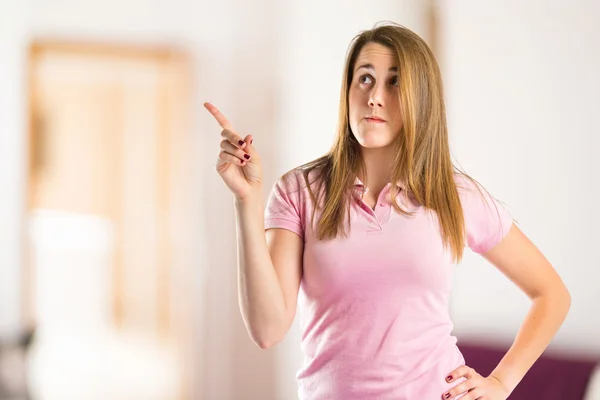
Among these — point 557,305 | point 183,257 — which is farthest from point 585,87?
point 183,257

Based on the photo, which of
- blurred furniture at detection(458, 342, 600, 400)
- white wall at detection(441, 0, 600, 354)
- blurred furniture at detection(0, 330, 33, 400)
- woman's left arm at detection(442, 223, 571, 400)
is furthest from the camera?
blurred furniture at detection(0, 330, 33, 400)

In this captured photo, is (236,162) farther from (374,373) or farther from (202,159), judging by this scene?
(202,159)

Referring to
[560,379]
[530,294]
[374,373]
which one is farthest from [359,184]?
[560,379]

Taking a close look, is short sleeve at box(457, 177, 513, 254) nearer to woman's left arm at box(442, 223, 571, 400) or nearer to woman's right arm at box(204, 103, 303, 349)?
woman's left arm at box(442, 223, 571, 400)

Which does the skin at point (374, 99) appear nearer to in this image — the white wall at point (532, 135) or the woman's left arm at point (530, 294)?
the woman's left arm at point (530, 294)

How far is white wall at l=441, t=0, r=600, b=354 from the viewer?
2848 millimetres

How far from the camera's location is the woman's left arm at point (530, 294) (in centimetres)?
146

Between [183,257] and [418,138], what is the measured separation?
10.4 feet

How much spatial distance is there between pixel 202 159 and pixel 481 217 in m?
3.11

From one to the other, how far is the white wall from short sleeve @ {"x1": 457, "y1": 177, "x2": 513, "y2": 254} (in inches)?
60.7

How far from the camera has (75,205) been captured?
635 centimetres

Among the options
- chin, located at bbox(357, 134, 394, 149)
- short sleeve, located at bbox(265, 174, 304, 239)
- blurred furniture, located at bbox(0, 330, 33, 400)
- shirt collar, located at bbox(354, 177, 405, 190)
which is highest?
chin, located at bbox(357, 134, 394, 149)

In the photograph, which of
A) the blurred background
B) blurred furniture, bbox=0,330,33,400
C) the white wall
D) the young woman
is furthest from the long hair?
blurred furniture, bbox=0,330,33,400

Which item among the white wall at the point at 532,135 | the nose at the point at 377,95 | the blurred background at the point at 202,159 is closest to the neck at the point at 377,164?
the nose at the point at 377,95
